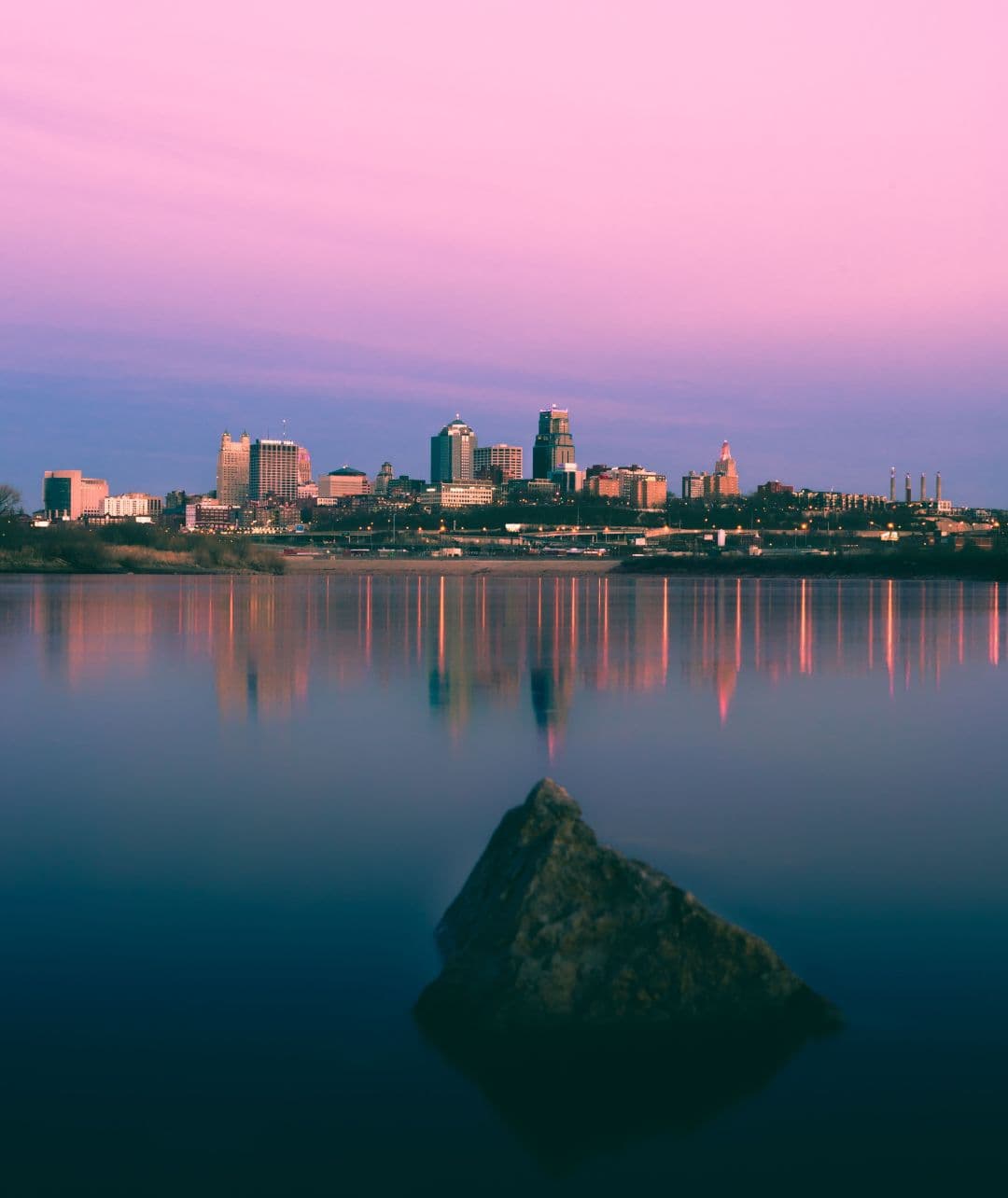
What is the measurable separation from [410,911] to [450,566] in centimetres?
15784

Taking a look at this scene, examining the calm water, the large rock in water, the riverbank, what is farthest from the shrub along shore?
the large rock in water

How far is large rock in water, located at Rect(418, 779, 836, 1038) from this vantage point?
22.8ft

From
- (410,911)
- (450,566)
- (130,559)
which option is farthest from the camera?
(450,566)

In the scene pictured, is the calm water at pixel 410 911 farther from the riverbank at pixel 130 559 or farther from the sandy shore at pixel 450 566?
the sandy shore at pixel 450 566

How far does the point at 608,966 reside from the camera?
7.06m

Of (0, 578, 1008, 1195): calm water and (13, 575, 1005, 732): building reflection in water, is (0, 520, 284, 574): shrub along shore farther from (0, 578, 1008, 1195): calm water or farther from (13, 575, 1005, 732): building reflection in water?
(0, 578, 1008, 1195): calm water

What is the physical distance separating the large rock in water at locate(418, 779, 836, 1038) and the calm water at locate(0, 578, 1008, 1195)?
0.42 m

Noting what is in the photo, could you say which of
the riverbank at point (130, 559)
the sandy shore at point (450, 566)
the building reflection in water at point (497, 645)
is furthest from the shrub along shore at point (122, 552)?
the building reflection in water at point (497, 645)

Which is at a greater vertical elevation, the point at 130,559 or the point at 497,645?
the point at 130,559

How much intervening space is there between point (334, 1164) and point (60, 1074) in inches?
69.1

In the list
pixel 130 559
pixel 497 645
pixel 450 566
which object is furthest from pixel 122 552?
pixel 497 645

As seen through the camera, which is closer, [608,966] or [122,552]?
[608,966]

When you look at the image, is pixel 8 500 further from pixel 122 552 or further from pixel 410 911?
pixel 410 911

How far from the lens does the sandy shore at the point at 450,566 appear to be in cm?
16412
